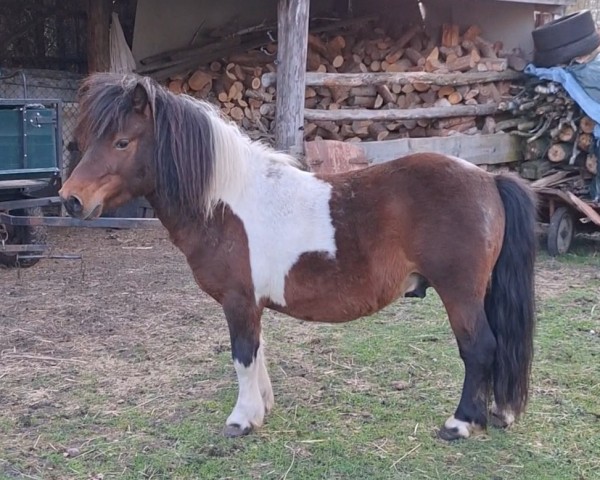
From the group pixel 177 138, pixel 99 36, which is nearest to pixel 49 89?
pixel 99 36

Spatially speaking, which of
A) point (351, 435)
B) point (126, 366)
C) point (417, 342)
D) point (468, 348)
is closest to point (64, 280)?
point (126, 366)

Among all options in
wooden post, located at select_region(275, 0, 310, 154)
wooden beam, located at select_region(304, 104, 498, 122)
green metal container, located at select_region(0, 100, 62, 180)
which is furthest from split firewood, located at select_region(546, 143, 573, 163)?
green metal container, located at select_region(0, 100, 62, 180)

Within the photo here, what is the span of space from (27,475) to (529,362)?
88.8 inches

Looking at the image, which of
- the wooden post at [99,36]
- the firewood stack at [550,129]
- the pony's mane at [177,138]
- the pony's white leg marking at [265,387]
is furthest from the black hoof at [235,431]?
the wooden post at [99,36]

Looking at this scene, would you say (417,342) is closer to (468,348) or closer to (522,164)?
(468,348)

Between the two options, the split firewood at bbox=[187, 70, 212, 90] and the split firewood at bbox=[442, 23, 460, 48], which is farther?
the split firewood at bbox=[442, 23, 460, 48]

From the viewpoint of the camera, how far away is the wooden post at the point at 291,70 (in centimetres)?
636

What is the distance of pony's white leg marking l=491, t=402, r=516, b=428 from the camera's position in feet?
10.7

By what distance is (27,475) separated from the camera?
2.92 metres

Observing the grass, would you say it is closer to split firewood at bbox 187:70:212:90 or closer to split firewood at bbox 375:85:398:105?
split firewood at bbox 375:85:398:105

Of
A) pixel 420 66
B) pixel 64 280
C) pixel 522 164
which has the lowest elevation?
pixel 64 280

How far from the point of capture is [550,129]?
7.46 m

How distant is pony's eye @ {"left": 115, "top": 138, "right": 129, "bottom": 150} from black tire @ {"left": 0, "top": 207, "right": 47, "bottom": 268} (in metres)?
3.59

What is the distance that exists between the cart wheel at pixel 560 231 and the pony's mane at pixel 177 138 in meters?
4.68
